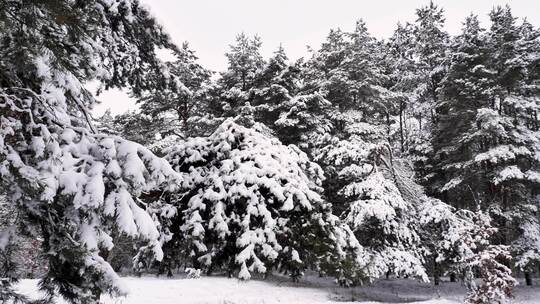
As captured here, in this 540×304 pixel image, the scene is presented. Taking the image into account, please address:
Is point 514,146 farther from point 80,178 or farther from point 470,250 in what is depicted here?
point 80,178

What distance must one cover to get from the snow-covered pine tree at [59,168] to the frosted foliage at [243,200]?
17.5 feet

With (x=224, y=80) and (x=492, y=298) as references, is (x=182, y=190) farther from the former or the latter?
(x=224, y=80)

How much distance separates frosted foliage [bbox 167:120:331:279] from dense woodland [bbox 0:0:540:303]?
0.05 m

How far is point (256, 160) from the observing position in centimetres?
1045

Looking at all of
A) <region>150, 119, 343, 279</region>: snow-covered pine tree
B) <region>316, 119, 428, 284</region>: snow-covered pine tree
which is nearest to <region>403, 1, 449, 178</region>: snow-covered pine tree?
<region>316, 119, 428, 284</region>: snow-covered pine tree

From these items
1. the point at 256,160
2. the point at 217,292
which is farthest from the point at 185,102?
the point at 217,292

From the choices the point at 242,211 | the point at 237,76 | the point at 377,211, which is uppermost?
Answer: the point at 237,76

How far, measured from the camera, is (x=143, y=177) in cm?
361

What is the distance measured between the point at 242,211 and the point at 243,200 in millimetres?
291

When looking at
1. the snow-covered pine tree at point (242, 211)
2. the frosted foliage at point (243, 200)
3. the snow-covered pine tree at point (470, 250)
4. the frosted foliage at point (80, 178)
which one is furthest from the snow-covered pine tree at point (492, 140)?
the frosted foliage at point (80, 178)

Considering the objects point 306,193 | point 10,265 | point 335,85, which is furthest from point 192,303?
point 335,85

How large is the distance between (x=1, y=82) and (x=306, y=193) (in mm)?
7708

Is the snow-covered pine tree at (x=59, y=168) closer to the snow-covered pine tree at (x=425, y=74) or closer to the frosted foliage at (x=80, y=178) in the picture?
the frosted foliage at (x=80, y=178)

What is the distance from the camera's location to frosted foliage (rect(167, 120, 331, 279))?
370 inches
